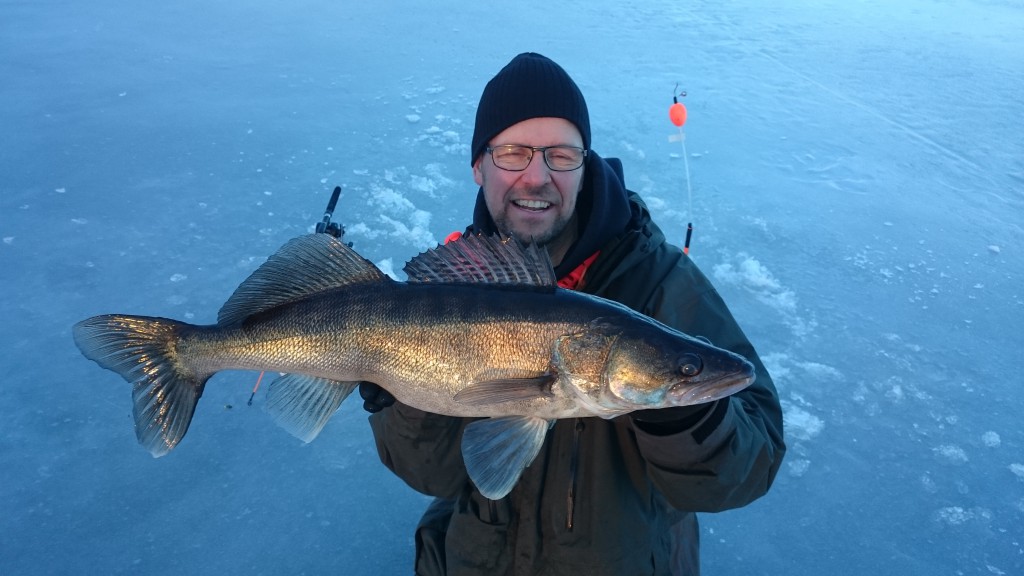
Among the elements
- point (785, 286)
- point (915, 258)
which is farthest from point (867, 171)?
point (785, 286)

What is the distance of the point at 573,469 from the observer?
201cm

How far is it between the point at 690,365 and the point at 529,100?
1.28m

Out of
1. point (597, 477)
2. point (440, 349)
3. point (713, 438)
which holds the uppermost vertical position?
point (440, 349)

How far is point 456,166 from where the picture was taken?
5332 millimetres

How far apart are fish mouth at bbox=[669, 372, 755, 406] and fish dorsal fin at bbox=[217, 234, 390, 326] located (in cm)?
98

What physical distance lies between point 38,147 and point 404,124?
2.97 m

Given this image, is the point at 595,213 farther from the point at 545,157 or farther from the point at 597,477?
the point at 597,477

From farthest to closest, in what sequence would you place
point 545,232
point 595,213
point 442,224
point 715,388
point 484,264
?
point 442,224
point 545,232
point 595,213
point 484,264
point 715,388

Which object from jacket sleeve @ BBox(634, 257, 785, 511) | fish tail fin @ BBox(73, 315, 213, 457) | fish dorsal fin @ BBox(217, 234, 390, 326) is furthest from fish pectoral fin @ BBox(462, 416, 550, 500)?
fish tail fin @ BBox(73, 315, 213, 457)

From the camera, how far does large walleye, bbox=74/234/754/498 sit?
5.66ft

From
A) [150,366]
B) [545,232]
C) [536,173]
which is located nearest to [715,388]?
[545,232]

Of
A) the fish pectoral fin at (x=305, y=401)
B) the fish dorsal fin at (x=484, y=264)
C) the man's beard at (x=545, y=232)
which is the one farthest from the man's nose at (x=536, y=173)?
the fish pectoral fin at (x=305, y=401)

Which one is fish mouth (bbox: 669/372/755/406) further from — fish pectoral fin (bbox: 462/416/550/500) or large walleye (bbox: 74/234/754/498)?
fish pectoral fin (bbox: 462/416/550/500)

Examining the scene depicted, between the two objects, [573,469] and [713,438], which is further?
[573,469]
